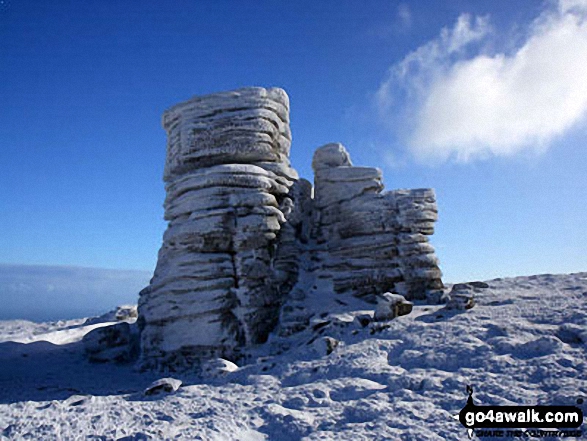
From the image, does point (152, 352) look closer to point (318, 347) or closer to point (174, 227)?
point (174, 227)

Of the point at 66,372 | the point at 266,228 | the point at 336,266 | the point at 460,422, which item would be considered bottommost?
the point at 66,372

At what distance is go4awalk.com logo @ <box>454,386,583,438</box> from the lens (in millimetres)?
6578

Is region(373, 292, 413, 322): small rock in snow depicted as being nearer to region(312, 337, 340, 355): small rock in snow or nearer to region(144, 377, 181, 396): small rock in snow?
region(312, 337, 340, 355): small rock in snow

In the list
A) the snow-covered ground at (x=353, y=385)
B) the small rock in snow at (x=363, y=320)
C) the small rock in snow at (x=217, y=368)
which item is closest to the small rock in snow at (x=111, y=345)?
the snow-covered ground at (x=353, y=385)

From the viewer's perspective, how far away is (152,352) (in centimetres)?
1545

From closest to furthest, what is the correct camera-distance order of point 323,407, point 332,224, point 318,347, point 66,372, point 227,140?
point 323,407 → point 318,347 → point 66,372 → point 227,140 → point 332,224

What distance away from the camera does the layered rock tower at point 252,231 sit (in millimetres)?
15492

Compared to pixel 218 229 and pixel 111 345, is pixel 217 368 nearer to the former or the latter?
pixel 218 229

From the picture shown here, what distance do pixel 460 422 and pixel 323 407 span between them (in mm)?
2889

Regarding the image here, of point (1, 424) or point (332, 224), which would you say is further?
point (332, 224)

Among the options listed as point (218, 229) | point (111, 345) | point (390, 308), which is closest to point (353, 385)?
point (390, 308)

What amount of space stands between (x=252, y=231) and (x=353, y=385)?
8.47m

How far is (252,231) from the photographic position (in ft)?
53.6

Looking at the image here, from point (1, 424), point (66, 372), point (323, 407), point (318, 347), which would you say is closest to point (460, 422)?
point (323, 407)
